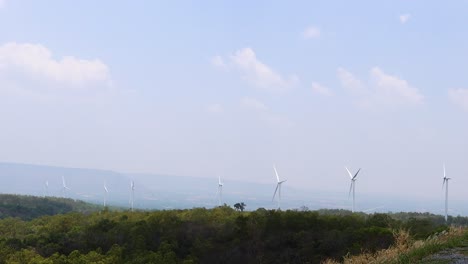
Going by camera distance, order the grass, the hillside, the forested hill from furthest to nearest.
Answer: the forested hill → the hillside → the grass

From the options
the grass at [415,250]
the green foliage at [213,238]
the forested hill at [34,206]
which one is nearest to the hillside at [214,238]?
the green foliage at [213,238]

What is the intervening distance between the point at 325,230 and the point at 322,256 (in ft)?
15.4

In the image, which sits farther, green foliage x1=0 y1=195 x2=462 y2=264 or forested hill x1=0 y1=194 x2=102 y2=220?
forested hill x1=0 y1=194 x2=102 y2=220

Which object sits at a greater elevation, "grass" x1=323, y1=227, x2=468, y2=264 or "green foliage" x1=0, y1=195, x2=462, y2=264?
"grass" x1=323, y1=227, x2=468, y2=264

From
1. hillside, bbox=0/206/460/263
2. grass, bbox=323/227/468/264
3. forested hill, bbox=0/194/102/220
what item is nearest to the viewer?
grass, bbox=323/227/468/264

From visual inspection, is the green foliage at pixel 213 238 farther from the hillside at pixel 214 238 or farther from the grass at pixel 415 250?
the grass at pixel 415 250

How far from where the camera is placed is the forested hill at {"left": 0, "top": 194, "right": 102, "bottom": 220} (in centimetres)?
11744

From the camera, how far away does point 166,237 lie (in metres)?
50.6

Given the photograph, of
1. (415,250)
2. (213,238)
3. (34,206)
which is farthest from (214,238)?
(34,206)

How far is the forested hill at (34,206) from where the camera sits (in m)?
117

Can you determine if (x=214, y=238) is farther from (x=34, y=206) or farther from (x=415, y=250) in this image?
(x=34, y=206)

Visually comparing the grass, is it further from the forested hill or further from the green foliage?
the forested hill

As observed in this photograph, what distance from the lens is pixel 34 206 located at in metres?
126

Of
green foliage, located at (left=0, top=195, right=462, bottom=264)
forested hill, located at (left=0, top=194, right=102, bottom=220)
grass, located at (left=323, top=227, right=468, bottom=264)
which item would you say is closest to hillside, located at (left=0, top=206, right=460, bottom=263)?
green foliage, located at (left=0, top=195, right=462, bottom=264)
